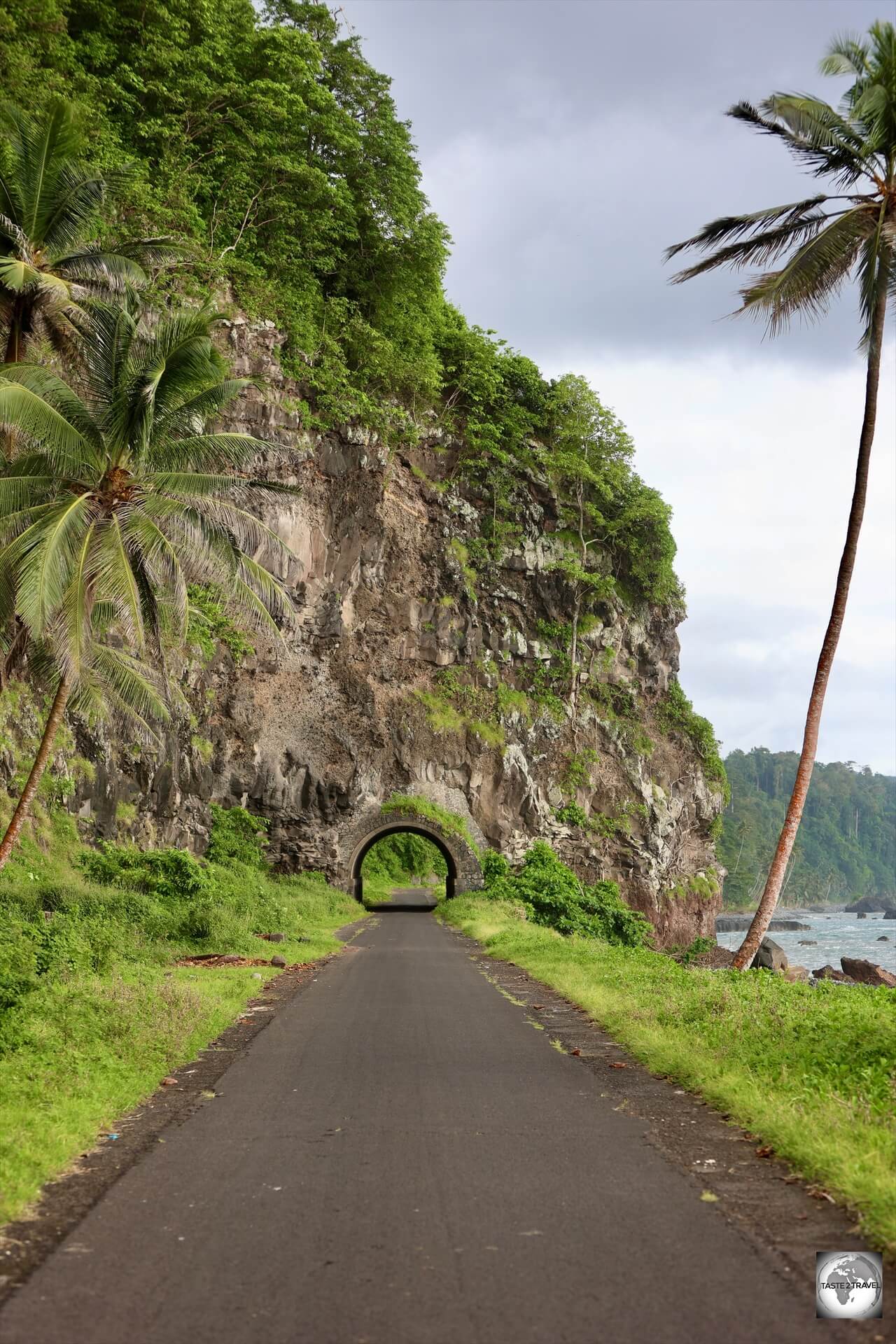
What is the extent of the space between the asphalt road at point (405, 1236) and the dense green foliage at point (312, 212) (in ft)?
72.5

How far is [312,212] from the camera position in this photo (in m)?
34.7

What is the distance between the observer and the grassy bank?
635cm

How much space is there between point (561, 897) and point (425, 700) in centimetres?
1068

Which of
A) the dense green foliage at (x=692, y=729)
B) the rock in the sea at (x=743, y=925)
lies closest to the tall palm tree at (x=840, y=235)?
the dense green foliage at (x=692, y=729)

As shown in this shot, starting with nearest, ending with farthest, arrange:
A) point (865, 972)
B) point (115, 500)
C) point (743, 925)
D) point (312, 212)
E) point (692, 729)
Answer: point (115, 500) → point (312, 212) → point (865, 972) → point (692, 729) → point (743, 925)

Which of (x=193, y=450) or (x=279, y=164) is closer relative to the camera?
(x=193, y=450)

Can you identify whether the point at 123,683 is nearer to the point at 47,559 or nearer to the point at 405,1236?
the point at 47,559

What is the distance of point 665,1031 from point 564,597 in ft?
116

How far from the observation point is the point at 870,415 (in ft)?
45.2

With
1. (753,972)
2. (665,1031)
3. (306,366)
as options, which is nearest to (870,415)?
(753,972)

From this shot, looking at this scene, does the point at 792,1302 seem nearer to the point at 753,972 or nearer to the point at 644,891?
the point at 753,972
